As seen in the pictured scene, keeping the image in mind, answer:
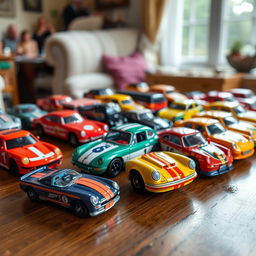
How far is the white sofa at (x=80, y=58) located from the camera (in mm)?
4844

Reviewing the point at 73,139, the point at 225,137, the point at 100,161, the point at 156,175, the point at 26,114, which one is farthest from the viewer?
the point at 26,114

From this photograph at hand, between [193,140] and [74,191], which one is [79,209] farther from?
[193,140]

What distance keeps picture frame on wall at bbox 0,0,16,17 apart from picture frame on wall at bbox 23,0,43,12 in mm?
307

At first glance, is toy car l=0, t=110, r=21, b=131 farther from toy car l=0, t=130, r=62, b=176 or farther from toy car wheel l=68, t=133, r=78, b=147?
toy car wheel l=68, t=133, r=78, b=147

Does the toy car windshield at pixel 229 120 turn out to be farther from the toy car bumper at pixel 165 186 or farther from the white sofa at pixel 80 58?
the white sofa at pixel 80 58

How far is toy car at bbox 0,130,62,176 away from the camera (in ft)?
6.88

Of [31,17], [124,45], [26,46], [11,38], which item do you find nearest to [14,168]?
[124,45]

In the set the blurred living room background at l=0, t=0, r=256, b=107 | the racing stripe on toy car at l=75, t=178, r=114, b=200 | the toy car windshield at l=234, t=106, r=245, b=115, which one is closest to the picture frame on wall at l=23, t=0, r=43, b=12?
the blurred living room background at l=0, t=0, r=256, b=107

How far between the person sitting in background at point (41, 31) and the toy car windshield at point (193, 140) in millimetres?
5588

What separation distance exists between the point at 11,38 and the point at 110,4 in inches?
92.7

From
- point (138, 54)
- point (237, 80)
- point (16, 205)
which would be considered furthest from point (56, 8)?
point (16, 205)

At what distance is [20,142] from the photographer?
2.33 meters

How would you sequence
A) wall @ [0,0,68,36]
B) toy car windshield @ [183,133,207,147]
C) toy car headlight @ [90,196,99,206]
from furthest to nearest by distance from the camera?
wall @ [0,0,68,36]
toy car windshield @ [183,133,207,147]
toy car headlight @ [90,196,99,206]

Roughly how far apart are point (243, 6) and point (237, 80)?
1.58m
